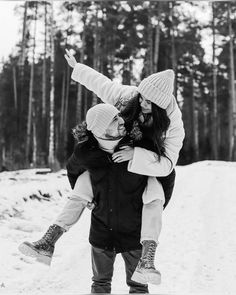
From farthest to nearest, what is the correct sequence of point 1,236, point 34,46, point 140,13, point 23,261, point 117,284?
point 34,46
point 140,13
point 1,236
point 23,261
point 117,284

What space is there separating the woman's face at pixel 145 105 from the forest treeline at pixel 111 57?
11004mm

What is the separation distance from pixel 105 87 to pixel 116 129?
0.37 m

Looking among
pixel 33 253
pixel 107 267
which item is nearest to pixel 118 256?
pixel 107 267

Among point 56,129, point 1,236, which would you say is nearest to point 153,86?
point 1,236

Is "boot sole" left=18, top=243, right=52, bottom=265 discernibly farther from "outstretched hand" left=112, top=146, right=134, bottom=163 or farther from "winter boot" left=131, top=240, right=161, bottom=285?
"outstretched hand" left=112, top=146, right=134, bottom=163

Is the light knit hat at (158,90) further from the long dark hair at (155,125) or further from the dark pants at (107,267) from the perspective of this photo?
the dark pants at (107,267)

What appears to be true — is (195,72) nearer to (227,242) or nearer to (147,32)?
(147,32)

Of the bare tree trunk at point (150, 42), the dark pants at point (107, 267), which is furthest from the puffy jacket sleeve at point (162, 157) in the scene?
the bare tree trunk at point (150, 42)

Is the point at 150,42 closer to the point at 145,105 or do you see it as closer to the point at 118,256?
the point at 118,256

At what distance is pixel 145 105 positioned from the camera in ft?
6.21

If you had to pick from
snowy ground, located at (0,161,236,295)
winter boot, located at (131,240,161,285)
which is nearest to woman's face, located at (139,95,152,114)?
winter boot, located at (131,240,161,285)

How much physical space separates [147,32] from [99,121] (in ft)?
49.5

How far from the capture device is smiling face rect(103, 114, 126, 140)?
181 centimetres

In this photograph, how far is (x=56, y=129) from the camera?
20.0 metres
